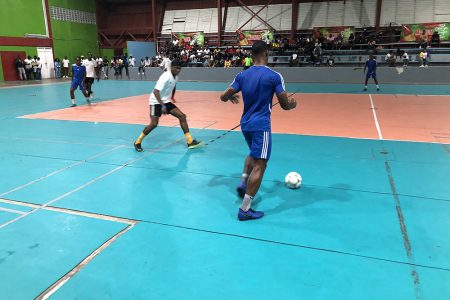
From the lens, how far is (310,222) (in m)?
3.99

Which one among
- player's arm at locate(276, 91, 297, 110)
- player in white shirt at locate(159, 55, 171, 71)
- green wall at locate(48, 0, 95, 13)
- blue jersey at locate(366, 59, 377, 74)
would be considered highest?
green wall at locate(48, 0, 95, 13)

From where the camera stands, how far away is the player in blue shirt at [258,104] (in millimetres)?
3829

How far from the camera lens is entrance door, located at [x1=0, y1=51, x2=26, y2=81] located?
93.6 feet

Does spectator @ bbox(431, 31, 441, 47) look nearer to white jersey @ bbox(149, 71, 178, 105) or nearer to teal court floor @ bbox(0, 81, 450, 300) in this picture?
teal court floor @ bbox(0, 81, 450, 300)

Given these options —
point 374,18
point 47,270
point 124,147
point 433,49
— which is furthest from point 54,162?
point 374,18

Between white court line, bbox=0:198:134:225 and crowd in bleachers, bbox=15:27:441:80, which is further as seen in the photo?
crowd in bleachers, bbox=15:27:441:80

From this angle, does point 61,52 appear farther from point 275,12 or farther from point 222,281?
point 222,281

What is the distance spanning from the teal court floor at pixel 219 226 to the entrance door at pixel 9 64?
86.5ft

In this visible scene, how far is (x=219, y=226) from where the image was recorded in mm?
3912

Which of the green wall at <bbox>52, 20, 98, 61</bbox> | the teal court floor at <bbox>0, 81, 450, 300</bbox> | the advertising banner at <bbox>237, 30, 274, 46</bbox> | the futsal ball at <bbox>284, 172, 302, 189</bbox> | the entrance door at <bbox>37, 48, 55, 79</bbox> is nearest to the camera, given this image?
the teal court floor at <bbox>0, 81, 450, 300</bbox>

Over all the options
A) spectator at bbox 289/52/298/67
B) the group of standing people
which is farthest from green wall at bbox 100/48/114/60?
spectator at bbox 289/52/298/67

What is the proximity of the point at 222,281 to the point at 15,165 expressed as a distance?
492 centimetres

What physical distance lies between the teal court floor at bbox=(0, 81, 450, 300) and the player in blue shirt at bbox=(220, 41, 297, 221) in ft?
1.51

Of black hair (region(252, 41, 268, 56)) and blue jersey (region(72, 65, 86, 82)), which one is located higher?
black hair (region(252, 41, 268, 56))
